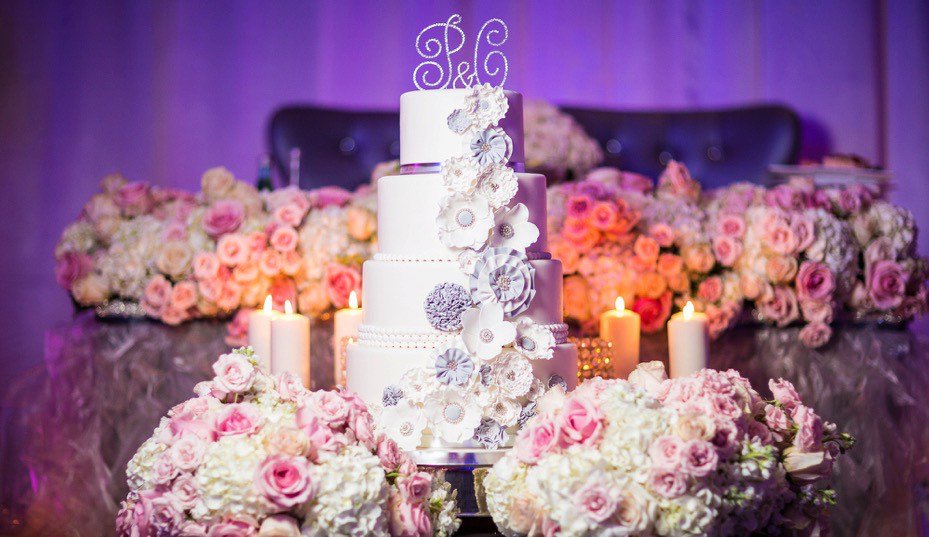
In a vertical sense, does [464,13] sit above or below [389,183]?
above

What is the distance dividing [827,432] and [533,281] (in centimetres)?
62

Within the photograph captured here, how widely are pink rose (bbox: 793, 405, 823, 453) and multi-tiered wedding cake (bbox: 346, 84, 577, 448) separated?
489 mm

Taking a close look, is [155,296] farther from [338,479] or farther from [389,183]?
[338,479]

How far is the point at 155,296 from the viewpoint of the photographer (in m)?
3.32

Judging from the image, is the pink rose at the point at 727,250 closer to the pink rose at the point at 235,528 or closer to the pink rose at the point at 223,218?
the pink rose at the point at 223,218

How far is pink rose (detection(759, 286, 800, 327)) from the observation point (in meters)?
3.16

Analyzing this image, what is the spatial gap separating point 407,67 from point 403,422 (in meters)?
4.00

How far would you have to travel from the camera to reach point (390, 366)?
2.16 m

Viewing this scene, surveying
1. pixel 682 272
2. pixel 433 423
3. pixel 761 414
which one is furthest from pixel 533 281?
pixel 682 272

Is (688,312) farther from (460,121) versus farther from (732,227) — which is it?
(460,121)

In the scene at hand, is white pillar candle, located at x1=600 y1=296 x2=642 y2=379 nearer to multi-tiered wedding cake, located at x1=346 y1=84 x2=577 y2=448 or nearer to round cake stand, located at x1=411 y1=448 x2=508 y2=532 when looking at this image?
multi-tiered wedding cake, located at x1=346 y1=84 x2=577 y2=448

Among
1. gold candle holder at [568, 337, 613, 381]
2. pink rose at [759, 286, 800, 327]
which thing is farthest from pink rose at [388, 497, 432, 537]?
pink rose at [759, 286, 800, 327]

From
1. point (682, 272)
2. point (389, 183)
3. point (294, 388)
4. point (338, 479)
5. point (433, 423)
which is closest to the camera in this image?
point (338, 479)

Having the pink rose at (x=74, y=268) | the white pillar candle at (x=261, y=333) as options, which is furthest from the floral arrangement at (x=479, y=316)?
the pink rose at (x=74, y=268)
